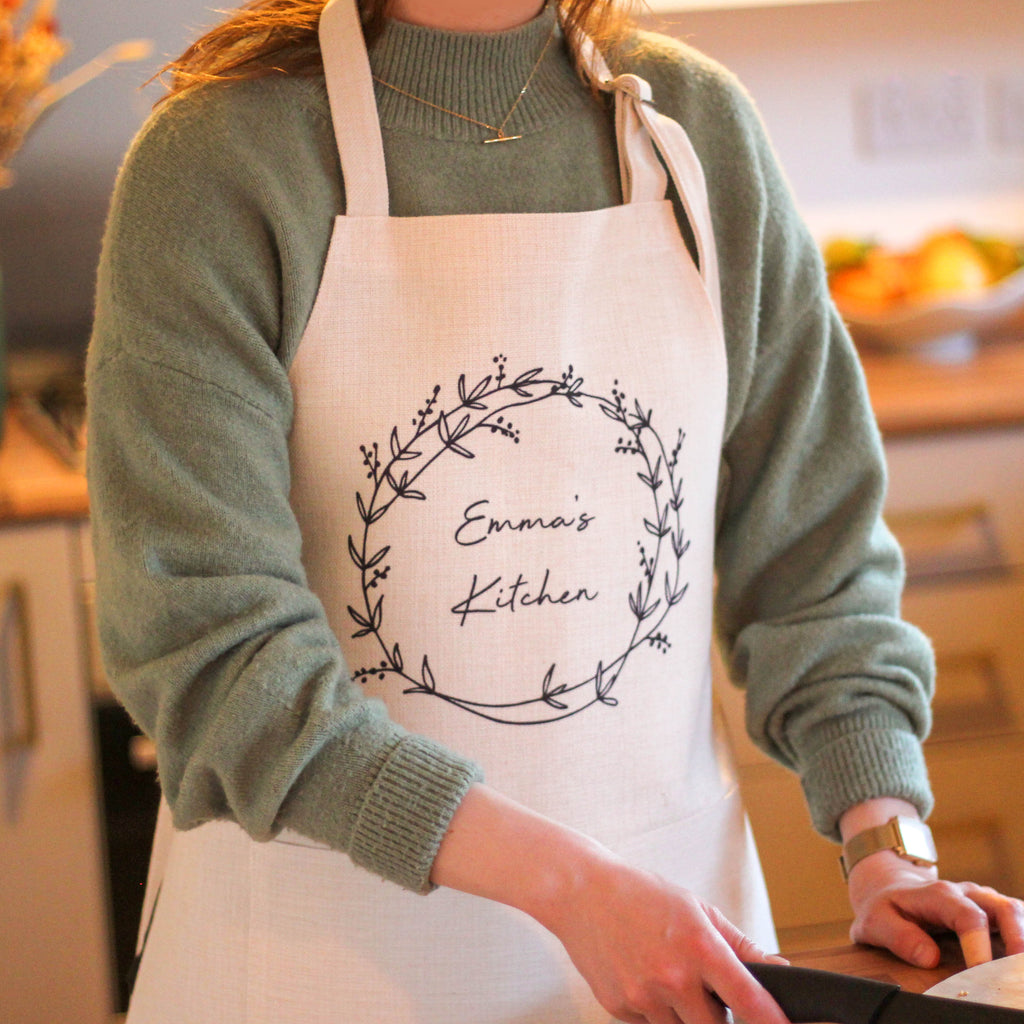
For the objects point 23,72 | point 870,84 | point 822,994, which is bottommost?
point 822,994

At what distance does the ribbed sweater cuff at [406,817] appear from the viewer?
655 millimetres

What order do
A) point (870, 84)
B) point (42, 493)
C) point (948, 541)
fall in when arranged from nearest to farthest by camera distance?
point (42, 493) → point (948, 541) → point (870, 84)

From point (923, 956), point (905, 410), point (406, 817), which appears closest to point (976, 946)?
point (923, 956)

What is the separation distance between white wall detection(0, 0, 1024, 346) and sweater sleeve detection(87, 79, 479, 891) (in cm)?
126

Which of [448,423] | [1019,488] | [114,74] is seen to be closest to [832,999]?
[448,423]

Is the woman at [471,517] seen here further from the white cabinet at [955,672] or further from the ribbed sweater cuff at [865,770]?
the white cabinet at [955,672]

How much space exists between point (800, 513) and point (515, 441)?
236mm

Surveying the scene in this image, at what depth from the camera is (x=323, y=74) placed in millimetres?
795

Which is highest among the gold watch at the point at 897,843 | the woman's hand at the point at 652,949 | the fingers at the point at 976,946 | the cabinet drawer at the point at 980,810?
the woman's hand at the point at 652,949

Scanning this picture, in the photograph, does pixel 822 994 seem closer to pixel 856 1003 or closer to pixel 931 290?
pixel 856 1003

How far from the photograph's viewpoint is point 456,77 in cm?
81

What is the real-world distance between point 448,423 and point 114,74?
1362 millimetres

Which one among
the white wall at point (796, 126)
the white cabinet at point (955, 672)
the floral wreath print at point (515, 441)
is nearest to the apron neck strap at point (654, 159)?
the floral wreath print at point (515, 441)

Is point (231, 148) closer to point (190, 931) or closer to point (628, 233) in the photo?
point (628, 233)
